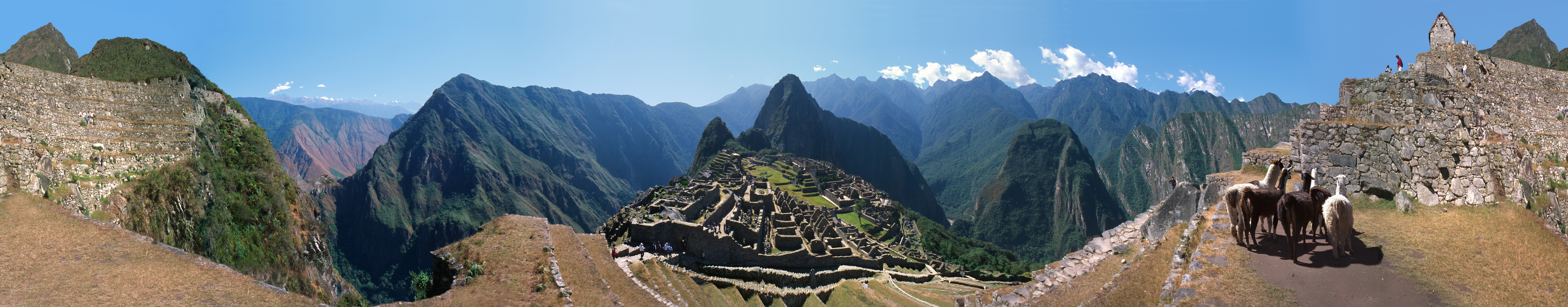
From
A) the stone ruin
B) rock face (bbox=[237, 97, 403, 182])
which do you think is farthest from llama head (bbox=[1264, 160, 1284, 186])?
rock face (bbox=[237, 97, 403, 182])

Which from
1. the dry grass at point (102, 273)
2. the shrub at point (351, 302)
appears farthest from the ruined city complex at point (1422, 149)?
the shrub at point (351, 302)

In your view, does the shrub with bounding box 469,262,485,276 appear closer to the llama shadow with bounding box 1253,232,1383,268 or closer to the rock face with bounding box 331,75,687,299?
the llama shadow with bounding box 1253,232,1383,268

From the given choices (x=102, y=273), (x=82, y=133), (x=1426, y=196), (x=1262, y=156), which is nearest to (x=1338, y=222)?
(x=1426, y=196)

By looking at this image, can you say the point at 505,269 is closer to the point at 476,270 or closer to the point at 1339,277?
the point at 476,270

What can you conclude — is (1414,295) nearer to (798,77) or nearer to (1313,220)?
(1313,220)

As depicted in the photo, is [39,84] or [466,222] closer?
[39,84]

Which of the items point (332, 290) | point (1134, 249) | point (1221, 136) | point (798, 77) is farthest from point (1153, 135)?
point (332, 290)

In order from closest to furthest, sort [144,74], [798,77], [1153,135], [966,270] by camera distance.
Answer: [144,74] < [966,270] < [1153,135] < [798,77]

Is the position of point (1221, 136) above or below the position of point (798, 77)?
below
